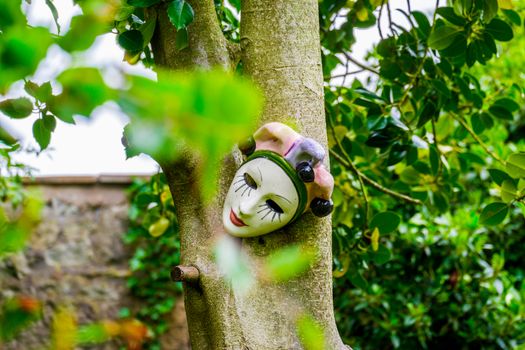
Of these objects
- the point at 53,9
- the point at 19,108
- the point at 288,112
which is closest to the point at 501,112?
the point at 288,112

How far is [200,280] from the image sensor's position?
97 cm

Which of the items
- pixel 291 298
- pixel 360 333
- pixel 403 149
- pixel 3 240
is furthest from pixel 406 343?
pixel 3 240

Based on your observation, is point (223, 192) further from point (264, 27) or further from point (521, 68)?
point (521, 68)

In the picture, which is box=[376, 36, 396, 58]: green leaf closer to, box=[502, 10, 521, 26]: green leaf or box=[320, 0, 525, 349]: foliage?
box=[320, 0, 525, 349]: foliage

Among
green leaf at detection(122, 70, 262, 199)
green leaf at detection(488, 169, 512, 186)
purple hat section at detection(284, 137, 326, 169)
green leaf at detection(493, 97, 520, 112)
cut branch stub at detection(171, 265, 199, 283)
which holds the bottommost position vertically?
green leaf at detection(122, 70, 262, 199)

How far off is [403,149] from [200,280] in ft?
2.31

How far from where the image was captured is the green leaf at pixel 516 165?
1.14 metres

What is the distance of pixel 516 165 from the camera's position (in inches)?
45.4

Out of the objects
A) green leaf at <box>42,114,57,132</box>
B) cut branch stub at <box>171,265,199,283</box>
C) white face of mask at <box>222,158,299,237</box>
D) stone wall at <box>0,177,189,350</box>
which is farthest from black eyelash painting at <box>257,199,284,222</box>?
stone wall at <box>0,177,189,350</box>

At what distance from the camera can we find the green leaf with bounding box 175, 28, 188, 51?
0.99 meters

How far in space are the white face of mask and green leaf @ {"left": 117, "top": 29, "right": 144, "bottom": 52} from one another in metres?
0.29

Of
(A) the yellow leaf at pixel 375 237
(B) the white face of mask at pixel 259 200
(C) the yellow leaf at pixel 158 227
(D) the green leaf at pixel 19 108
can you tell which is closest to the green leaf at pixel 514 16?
(A) the yellow leaf at pixel 375 237

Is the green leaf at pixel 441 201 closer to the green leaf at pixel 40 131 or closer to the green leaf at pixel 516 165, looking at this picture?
the green leaf at pixel 516 165

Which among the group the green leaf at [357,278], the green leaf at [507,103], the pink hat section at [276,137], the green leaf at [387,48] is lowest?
the green leaf at [357,278]
